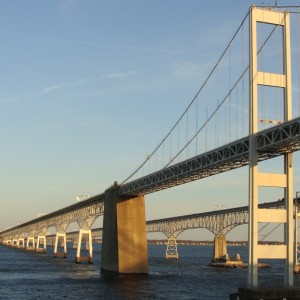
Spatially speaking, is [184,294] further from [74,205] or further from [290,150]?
[74,205]

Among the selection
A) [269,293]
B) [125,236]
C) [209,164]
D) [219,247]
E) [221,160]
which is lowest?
[219,247]

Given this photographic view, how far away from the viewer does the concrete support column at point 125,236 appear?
8050 cm

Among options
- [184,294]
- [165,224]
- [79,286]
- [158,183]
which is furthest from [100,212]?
[165,224]

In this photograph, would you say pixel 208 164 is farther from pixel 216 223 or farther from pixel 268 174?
pixel 216 223

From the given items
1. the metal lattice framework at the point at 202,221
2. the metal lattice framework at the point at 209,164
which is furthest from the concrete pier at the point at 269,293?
the metal lattice framework at the point at 202,221

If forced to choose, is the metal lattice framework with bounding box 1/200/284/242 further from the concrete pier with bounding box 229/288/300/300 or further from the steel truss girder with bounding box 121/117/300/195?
the concrete pier with bounding box 229/288/300/300

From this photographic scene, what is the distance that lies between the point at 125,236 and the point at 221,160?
29.2 m

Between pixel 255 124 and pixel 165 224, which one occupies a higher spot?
pixel 255 124

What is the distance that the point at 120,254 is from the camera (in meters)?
80.3

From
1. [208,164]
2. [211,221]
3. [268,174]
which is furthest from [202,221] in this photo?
[268,174]

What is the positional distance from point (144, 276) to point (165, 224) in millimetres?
84225

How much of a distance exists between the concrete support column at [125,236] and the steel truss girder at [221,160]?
7.39ft

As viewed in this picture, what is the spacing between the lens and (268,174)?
44.5m

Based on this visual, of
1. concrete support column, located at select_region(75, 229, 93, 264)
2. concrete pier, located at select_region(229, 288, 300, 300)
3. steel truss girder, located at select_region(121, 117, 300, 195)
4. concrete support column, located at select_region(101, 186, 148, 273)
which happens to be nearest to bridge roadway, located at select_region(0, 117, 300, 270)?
steel truss girder, located at select_region(121, 117, 300, 195)
